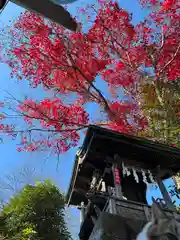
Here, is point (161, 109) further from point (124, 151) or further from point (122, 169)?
point (122, 169)

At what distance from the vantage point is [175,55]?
14469 millimetres

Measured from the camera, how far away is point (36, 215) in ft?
40.2

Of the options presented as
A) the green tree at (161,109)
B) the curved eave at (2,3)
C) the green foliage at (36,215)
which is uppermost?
the green tree at (161,109)

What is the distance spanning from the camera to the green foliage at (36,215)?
449 inches

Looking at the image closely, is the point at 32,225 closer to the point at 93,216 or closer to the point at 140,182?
the point at 93,216

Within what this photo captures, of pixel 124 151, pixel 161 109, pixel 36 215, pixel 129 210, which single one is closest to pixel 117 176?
pixel 124 151

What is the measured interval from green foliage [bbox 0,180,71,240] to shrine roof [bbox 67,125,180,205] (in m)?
3.93

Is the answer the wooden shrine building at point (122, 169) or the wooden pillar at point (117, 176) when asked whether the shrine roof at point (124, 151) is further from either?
the wooden pillar at point (117, 176)

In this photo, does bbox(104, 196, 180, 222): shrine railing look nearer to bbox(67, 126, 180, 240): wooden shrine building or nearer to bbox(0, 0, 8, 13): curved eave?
bbox(67, 126, 180, 240): wooden shrine building

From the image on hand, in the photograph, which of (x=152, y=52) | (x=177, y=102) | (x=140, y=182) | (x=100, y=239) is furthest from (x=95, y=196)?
(x=152, y=52)

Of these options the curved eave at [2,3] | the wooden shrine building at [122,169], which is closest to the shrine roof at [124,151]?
the wooden shrine building at [122,169]

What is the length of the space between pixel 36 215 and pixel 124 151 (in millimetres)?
5931

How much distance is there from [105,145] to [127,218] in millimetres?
2769

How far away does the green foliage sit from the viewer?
37.4 feet
